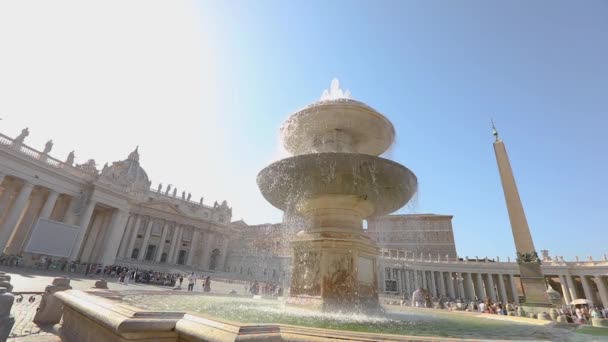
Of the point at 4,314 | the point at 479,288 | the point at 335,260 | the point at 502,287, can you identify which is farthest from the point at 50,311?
the point at 479,288

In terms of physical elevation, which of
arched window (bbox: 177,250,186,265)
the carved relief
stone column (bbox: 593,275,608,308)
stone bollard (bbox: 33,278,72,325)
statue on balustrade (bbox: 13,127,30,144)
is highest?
statue on balustrade (bbox: 13,127,30,144)

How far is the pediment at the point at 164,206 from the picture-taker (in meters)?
60.4

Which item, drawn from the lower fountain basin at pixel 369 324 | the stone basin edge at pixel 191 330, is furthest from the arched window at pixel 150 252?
the stone basin edge at pixel 191 330

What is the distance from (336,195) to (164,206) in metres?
63.8

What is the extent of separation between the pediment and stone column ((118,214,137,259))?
12.1 feet

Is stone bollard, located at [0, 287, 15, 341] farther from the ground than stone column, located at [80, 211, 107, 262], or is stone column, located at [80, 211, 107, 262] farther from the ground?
stone column, located at [80, 211, 107, 262]

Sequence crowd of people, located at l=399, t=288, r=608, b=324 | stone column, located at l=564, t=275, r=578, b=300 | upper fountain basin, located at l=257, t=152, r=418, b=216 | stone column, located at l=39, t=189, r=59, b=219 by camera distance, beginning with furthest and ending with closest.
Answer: stone column, located at l=564, t=275, r=578, b=300
stone column, located at l=39, t=189, r=59, b=219
crowd of people, located at l=399, t=288, r=608, b=324
upper fountain basin, located at l=257, t=152, r=418, b=216

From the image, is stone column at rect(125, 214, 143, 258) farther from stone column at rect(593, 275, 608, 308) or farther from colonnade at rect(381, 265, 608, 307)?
stone column at rect(593, 275, 608, 308)

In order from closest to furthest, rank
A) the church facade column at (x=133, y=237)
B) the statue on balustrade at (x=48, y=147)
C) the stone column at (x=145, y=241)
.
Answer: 1. the statue on balustrade at (x=48, y=147)
2. the church facade column at (x=133, y=237)
3. the stone column at (x=145, y=241)

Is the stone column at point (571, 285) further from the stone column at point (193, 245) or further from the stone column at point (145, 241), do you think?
the stone column at point (145, 241)

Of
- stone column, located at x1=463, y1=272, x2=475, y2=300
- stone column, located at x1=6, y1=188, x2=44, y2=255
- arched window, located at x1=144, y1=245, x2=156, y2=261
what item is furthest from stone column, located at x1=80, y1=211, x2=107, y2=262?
stone column, located at x1=463, y1=272, x2=475, y2=300

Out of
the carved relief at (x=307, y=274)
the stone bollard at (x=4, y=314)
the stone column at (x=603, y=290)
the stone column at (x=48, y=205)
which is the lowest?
the stone bollard at (x=4, y=314)

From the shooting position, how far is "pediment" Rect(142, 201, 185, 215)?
60375 millimetres

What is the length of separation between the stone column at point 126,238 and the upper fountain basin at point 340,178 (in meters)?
62.8
